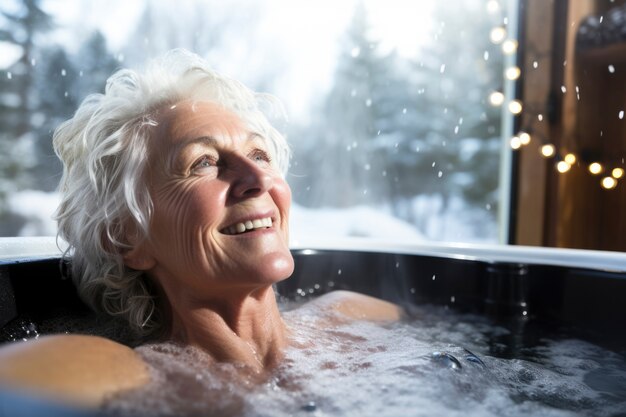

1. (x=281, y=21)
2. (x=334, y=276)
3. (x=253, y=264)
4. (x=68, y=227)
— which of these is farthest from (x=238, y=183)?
(x=281, y=21)

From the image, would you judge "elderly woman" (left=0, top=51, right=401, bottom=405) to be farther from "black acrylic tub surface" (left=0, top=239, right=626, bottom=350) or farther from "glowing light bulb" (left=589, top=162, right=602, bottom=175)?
"glowing light bulb" (left=589, top=162, right=602, bottom=175)

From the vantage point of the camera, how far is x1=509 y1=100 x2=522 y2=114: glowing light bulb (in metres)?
2.96

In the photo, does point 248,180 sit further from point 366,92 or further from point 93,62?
point 366,92

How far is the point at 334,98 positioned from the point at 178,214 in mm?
4084

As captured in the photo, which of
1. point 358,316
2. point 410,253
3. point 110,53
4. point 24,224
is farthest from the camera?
point 24,224

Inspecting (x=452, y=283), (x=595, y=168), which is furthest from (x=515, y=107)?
(x=452, y=283)

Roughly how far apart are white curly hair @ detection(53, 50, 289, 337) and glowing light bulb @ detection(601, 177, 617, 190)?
2189mm

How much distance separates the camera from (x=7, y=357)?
29.4 inches

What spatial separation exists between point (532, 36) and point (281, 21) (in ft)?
6.21

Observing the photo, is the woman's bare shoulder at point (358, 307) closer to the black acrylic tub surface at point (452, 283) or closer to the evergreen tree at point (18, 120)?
the black acrylic tub surface at point (452, 283)

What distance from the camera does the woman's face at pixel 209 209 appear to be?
99cm

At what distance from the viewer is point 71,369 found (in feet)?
2.52

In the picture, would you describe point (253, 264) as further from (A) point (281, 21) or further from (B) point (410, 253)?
Answer: (A) point (281, 21)

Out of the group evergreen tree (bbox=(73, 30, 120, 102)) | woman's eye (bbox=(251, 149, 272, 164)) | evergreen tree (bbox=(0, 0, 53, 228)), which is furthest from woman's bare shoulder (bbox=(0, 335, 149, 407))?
evergreen tree (bbox=(0, 0, 53, 228))
